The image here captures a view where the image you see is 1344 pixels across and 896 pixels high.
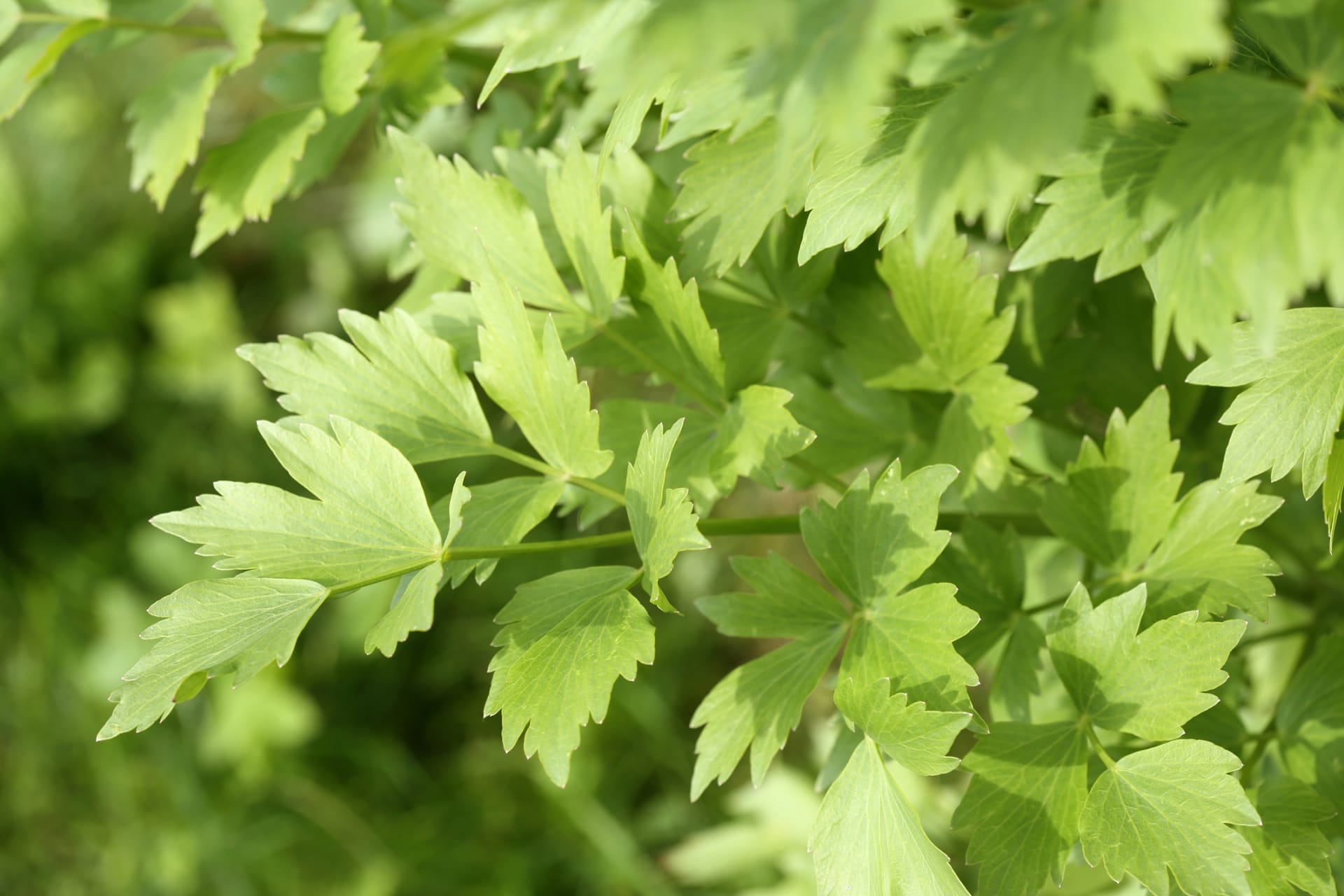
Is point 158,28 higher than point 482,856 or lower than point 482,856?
higher

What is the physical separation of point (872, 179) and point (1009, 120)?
0.19m

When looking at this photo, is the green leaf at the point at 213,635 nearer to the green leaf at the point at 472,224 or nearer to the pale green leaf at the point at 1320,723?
the green leaf at the point at 472,224

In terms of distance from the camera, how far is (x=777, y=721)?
25.8 inches

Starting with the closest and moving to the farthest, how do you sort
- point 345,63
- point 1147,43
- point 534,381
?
point 1147,43 < point 534,381 < point 345,63

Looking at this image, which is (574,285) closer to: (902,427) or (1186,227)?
(902,427)

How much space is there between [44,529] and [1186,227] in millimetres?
2386

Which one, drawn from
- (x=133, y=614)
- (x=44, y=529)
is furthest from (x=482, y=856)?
(x=44, y=529)

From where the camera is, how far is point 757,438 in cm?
71

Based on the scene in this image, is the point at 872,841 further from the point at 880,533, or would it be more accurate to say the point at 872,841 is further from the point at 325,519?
the point at 325,519

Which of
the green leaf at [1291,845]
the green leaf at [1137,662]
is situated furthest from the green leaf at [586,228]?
the green leaf at [1291,845]

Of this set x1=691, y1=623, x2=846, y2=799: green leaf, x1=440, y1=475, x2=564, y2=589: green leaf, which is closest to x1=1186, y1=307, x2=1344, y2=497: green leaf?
x1=691, y1=623, x2=846, y2=799: green leaf

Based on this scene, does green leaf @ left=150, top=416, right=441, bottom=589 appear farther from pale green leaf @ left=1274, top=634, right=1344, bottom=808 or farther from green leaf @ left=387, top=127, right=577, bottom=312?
pale green leaf @ left=1274, top=634, right=1344, bottom=808

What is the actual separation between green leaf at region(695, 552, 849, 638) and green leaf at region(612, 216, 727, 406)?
0.13 m

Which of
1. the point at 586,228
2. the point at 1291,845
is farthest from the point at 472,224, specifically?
the point at 1291,845
